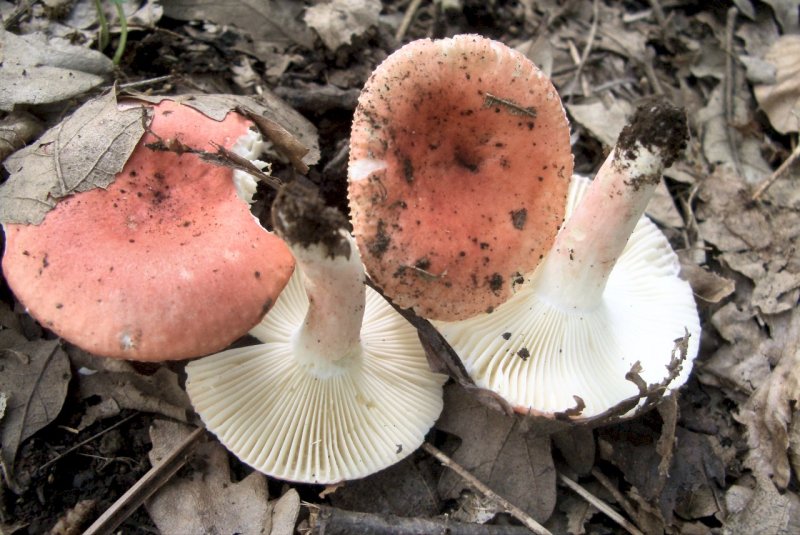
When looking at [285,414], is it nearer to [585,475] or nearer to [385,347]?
[385,347]

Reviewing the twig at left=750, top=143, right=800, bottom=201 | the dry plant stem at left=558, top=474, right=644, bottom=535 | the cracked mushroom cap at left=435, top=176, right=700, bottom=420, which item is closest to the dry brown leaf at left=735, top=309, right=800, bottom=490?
the cracked mushroom cap at left=435, top=176, right=700, bottom=420

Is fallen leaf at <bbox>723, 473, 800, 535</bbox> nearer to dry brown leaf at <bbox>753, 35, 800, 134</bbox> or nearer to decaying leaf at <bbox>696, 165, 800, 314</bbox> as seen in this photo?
decaying leaf at <bbox>696, 165, 800, 314</bbox>

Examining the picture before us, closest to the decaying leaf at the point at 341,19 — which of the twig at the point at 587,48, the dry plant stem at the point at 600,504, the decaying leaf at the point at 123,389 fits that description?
the twig at the point at 587,48

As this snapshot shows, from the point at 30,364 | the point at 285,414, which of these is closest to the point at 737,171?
the point at 285,414

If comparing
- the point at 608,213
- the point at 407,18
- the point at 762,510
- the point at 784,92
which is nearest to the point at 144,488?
the point at 608,213

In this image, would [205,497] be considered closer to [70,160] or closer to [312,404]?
[312,404]
